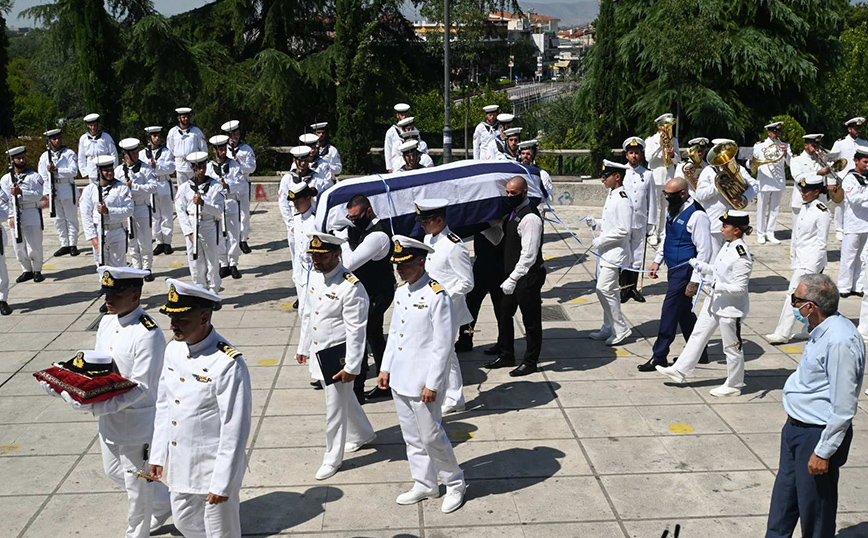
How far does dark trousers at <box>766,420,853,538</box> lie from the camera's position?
5.65m

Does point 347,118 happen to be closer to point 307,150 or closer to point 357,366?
point 307,150

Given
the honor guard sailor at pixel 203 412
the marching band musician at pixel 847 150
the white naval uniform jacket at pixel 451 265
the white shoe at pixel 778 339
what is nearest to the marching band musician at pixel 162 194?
the white naval uniform jacket at pixel 451 265

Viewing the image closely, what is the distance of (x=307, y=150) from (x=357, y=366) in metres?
6.17

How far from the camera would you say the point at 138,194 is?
13.6 meters

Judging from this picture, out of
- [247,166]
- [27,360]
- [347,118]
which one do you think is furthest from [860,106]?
[27,360]

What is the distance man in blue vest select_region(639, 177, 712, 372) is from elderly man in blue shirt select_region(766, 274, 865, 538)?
3525 millimetres

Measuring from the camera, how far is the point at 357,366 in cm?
707

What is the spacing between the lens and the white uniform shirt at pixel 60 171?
15.4 metres

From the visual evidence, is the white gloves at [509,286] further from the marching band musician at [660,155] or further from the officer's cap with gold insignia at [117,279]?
the marching band musician at [660,155]

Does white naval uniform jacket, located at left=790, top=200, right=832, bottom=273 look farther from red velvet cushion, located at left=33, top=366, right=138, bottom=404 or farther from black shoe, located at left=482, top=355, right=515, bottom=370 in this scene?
red velvet cushion, located at left=33, top=366, right=138, bottom=404

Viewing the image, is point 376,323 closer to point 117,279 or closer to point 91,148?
point 117,279

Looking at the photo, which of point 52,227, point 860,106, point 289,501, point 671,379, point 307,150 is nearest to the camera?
point 289,501

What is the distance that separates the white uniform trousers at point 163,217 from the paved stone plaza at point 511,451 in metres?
4.07

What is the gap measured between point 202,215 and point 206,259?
0.63m
